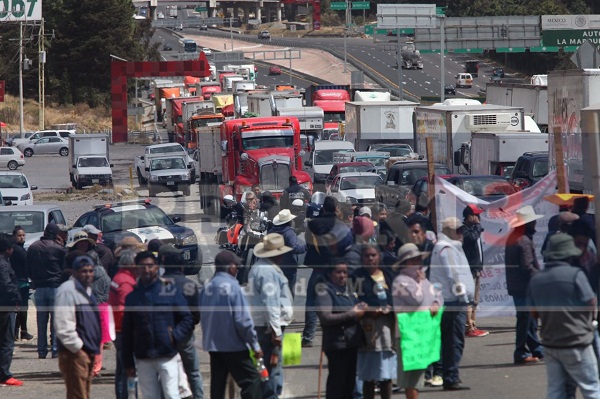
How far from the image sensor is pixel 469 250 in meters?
12.4

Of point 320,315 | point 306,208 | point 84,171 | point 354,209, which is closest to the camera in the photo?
point 320,315

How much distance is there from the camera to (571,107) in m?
21.7

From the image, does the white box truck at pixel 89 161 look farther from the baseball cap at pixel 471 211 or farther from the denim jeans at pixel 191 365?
the denim jeans at pixel 191 365

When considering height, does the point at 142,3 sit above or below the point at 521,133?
above

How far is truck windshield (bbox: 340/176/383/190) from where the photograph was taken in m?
29.1

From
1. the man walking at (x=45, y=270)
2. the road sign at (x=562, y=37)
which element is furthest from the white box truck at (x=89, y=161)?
the road sign at (x=562, y=37)

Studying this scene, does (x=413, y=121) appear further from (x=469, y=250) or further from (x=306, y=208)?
(x=469, y=250)

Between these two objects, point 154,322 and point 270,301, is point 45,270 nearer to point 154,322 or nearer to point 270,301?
point 270,301

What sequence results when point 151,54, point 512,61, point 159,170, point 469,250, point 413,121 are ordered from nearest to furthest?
point 469,250 < point 413,121 < point 159,170 < point 151,54 < point 512,61

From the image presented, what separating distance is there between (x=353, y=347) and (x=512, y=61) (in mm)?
97468

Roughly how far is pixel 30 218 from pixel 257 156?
12.5m

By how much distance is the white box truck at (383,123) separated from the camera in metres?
41.7

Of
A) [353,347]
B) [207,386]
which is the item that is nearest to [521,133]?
[207,386]

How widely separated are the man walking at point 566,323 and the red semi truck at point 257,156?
22465 mm
